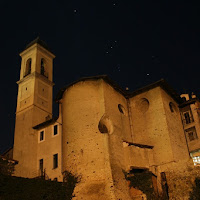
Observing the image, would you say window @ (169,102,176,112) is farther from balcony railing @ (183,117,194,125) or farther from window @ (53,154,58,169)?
window @ (53,154,58,169)

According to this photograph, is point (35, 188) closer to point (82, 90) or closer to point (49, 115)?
point (82, 90)

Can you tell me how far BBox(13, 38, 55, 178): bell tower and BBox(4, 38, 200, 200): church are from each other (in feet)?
0.41

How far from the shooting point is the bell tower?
106ft

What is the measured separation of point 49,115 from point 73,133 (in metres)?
11.3

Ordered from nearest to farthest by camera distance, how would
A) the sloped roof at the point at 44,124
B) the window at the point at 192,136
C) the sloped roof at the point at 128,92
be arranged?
the sloped roof at the point at 128,92 → the sloped roof at the point at 44,124 → the window at the point at 192,136

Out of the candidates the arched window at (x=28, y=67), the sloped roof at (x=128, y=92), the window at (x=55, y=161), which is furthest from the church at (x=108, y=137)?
the arched window at (x=28, y=67)

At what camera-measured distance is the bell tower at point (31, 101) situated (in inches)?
1275

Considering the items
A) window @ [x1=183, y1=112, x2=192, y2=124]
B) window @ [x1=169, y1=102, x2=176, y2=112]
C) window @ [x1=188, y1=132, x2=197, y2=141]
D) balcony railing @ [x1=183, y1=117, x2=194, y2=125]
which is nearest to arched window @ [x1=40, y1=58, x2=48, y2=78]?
window @ [x1=169, y1=102, x2=176, y2=112]

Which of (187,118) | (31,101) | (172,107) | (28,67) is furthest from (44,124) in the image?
(187,118)

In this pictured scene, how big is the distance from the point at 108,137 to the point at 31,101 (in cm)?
1412

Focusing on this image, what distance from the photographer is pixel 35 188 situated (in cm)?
2266

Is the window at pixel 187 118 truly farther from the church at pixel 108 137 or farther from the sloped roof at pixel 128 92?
the sloped roof at pixel 128 92

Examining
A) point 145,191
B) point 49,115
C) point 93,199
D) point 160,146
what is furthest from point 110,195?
point 49,115

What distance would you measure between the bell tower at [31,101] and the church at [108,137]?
0.12 metres
